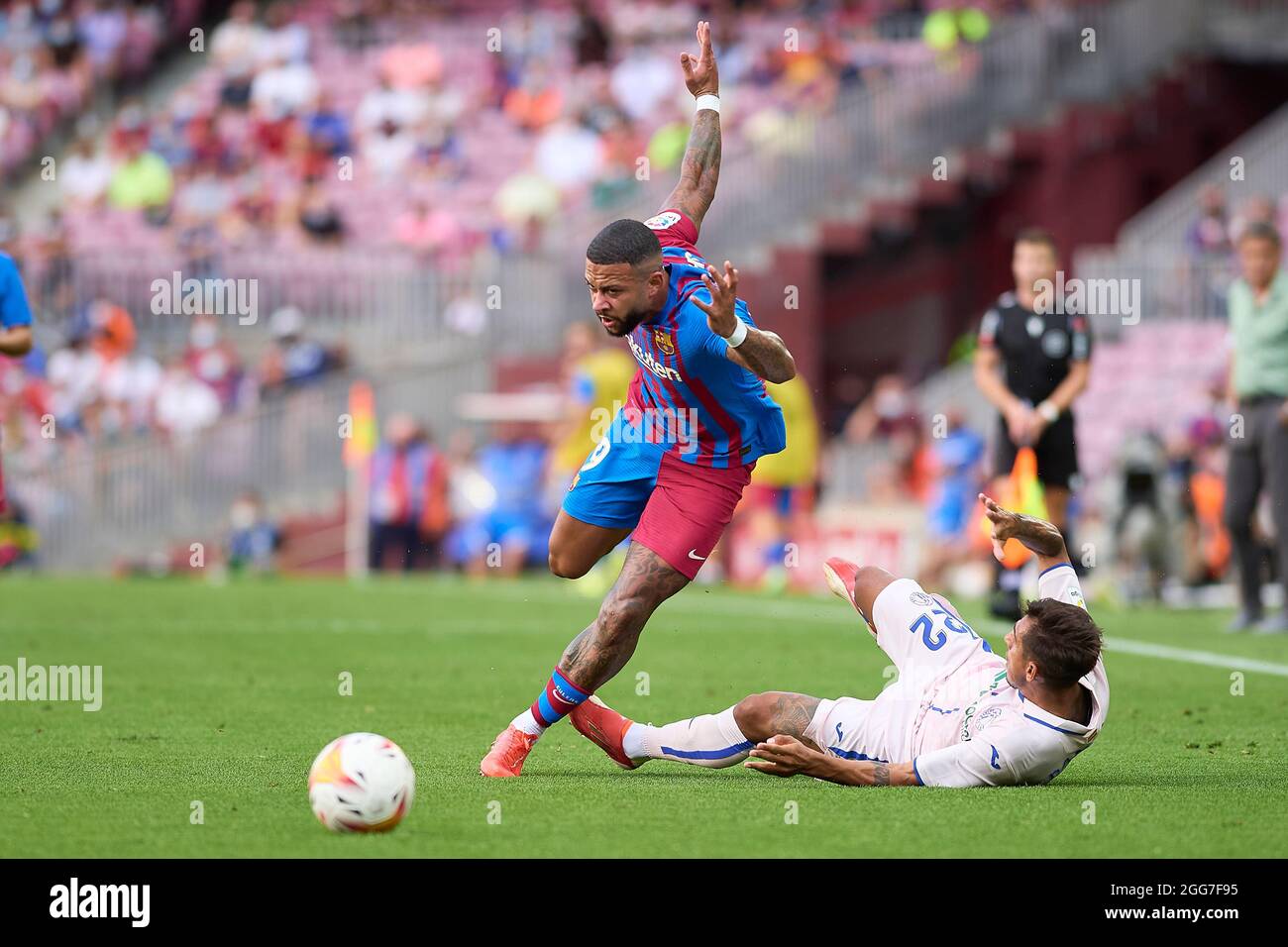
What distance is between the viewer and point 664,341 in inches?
317

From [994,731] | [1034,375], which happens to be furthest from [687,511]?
[1034,375]

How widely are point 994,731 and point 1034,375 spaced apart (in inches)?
253

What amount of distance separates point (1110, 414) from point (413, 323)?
28.5ft

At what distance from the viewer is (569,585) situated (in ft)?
64.7

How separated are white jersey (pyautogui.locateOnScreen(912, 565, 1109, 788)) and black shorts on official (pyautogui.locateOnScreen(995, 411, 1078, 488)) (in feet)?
18.2

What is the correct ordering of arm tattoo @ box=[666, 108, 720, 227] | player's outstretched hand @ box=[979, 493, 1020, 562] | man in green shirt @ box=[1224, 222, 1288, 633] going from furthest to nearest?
1. man in green shirt @ box=[1224, 222, 1288, 633]
2. arm tattoo @ box=[666, 108, 720, 227]
3. player's outstretched hand @ box=[979, 493, 1020, 562]

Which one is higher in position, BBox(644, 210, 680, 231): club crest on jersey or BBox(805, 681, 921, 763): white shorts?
BBox(644, 210, 680, 231): club crest on jersey

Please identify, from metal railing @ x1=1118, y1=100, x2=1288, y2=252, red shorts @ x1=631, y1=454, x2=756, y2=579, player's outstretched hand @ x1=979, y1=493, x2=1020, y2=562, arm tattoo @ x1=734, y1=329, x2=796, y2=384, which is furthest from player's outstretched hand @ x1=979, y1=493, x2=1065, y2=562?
metal railing @ x1=1118, y1=100, x2=1288, y2=252

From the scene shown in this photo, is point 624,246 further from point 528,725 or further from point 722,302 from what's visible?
point 528,725

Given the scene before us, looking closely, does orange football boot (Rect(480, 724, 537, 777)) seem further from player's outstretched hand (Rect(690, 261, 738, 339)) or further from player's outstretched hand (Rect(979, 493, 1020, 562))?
player's outstretched hand (Rect(979, 493, 1020, 562))

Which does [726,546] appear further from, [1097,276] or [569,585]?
[1097,276]

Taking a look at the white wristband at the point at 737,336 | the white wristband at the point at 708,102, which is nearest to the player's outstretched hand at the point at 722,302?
the white wristband at the point at 737,336

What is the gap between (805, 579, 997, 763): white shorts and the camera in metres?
7.57
